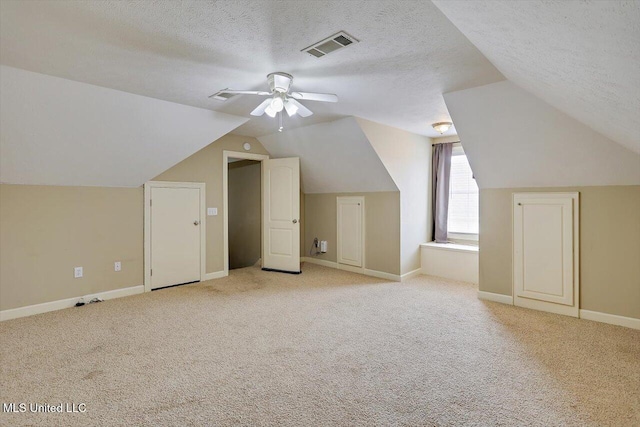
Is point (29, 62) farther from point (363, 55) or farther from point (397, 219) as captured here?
point (397, 219)

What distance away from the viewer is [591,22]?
3.38 ft

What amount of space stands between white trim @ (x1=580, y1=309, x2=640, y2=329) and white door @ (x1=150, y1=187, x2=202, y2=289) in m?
4.83

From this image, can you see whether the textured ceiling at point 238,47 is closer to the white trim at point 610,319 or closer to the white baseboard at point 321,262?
the white trim at point 610,319

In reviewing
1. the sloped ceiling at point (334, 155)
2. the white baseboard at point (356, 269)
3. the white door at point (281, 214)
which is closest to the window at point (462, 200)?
the white baseboard at point (356, 269)

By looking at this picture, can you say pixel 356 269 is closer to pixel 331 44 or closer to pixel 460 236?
pixel 460 236

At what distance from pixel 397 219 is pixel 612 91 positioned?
3360mm

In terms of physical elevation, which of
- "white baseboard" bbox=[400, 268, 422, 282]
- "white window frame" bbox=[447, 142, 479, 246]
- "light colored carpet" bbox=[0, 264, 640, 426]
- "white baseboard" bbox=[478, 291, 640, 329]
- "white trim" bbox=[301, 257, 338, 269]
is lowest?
"light colored carpet" bbox=[0, 264, 640, 426]

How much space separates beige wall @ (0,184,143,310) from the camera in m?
3.33

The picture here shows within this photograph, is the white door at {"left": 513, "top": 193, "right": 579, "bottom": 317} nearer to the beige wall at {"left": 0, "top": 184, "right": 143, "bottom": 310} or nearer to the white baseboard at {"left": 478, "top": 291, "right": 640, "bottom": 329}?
the white baseboard at {"left": 478, "top": 291, "right": 640, "bottom": 329}

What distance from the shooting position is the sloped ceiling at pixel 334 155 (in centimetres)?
445

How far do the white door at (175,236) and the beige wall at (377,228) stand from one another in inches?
87.9

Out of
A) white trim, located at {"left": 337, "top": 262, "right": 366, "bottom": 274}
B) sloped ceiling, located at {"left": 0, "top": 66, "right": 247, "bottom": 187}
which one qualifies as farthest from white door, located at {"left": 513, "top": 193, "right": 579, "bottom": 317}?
sloped ceiling, located at {"left": 0, "top": 66, "right": 247, "bottom": 187}

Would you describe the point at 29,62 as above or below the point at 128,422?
above

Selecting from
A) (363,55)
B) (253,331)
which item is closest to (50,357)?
(253,331)
